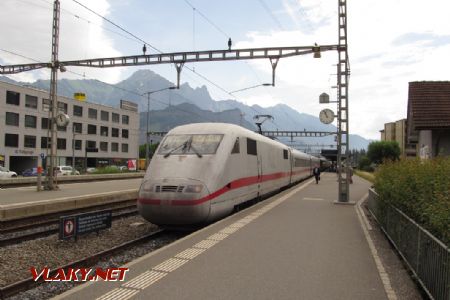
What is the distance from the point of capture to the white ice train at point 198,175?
35.2ft

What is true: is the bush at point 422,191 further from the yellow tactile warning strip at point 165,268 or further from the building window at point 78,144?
the building window at point 78,144

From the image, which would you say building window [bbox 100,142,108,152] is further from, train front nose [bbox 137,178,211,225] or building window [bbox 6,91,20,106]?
train front nose [bbox 137,178,211,225]

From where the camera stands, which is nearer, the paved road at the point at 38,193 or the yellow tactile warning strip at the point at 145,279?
the yellow tactile warning strip at the point at 145,279

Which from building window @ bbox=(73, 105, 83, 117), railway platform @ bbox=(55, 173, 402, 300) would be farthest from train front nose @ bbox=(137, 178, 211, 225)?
building window @ bbox=(73, 105, 83, 117)

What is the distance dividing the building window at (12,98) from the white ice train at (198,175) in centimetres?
5412

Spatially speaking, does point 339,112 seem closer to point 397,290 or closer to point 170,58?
point 170,58

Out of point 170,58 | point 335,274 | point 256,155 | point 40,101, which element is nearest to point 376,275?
point 335,274

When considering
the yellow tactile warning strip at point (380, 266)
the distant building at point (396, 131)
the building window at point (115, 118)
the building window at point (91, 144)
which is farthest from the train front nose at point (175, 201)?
the distant building at point (396, 131)

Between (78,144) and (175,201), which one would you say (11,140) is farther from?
(175,201)

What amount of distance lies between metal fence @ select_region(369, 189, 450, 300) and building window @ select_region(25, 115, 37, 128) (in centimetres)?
6321

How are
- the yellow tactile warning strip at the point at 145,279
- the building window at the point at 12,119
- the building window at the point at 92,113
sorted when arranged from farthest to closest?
the building window at the point at 92,113, the building window at the point at 12,119, the yellow tactile warning strip at the point at 145,279

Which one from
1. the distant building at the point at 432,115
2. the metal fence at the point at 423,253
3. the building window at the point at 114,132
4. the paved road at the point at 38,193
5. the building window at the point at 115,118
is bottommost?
the paved road at the point at 38,193

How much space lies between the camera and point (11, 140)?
197ft

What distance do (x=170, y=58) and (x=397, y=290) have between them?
55.6 ft
